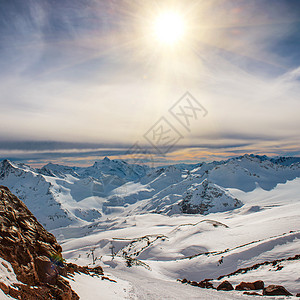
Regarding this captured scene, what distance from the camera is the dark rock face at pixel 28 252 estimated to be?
10.8 meters

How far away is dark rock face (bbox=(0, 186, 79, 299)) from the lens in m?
10.8

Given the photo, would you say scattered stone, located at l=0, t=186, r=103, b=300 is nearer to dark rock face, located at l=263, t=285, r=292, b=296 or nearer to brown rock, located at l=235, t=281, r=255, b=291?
dark rock face, located at l=263, t=285, r=292, b=296

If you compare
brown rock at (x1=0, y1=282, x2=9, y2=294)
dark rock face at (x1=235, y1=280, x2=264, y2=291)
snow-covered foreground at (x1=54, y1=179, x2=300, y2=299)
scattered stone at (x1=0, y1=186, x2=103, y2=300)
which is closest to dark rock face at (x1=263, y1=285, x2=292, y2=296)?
snow-covered foreground at (x1=54, y1=179, x2=300, y2=299)

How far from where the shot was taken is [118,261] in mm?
40594

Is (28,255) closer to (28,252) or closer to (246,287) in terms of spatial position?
(28,252)

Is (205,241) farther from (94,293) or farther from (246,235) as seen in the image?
(94,293)

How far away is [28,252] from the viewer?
1206 centimetres

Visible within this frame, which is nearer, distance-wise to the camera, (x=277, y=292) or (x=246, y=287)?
(x=277, y=292)

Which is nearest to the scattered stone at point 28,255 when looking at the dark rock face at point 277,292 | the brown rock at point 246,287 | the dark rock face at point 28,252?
the dark rock face at point 28,252

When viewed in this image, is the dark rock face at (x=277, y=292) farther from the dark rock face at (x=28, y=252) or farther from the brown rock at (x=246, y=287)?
the dark rock face at (x=28, y=252)

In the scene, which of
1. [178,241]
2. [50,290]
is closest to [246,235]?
[178,241]

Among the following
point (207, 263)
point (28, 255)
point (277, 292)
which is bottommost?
point (207, 263)

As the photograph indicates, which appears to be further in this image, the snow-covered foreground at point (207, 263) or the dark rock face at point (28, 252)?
the snow-covered foreground at point (207, 263)

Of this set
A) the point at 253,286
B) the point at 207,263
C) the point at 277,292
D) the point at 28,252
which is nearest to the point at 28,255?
the point at 28,252
